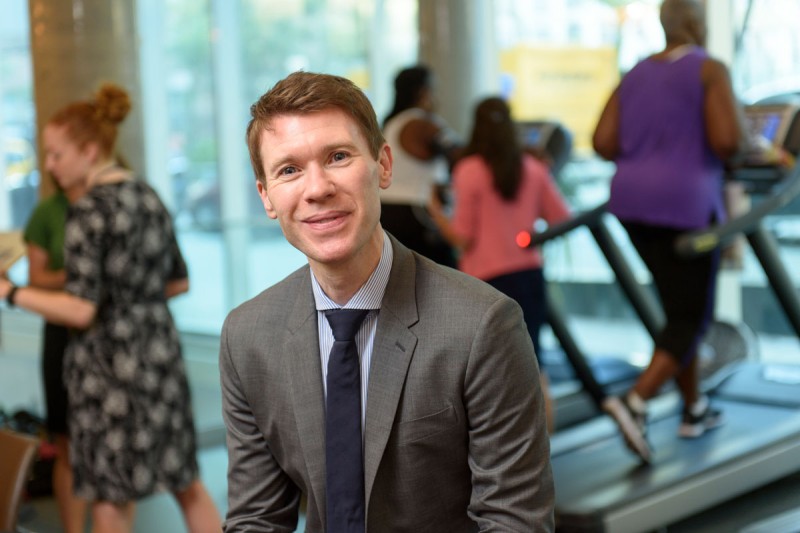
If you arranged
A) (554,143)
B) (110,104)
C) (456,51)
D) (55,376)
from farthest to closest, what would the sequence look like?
(456,51) → (554,143) → (55,376) → (110,104)

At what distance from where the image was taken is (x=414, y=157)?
4.68 metres

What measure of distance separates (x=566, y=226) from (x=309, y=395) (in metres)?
2.66

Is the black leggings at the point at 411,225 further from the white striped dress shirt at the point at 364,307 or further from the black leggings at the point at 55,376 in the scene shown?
the white striped dress shirt at the point at 364,307

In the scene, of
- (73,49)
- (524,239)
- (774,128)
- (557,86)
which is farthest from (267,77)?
(774,128)

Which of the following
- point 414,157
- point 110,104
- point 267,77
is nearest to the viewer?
point 110,104

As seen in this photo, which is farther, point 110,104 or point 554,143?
point 554,143

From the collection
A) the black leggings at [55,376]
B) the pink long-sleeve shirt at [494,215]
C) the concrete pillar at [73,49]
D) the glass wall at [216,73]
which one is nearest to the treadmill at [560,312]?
the pink long-sleeve shirt at [494,215]

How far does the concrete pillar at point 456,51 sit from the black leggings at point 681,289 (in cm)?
233

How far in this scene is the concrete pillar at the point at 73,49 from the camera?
13.9 ft

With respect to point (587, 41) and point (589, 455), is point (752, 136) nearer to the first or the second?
point (589, 455)

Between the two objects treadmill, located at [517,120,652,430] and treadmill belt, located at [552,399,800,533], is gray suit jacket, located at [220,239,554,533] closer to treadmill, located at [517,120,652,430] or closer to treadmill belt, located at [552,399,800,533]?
treadmill belt, located at [552,399,800,533]

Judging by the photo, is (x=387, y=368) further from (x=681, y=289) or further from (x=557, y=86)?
(x=557, y=86)

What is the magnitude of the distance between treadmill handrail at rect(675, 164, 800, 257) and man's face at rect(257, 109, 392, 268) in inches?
88.1

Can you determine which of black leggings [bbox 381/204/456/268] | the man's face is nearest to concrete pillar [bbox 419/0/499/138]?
black leggings [bbox 381/204/456/268]
